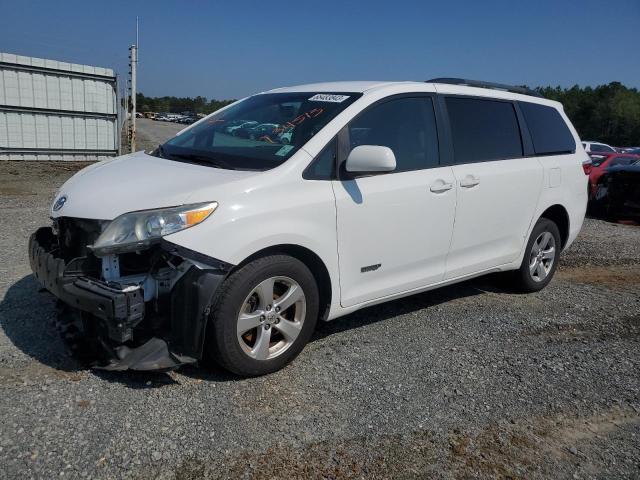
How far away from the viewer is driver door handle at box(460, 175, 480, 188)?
4466mm

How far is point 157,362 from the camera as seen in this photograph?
10.4 ft

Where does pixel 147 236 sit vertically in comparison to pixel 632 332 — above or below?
above

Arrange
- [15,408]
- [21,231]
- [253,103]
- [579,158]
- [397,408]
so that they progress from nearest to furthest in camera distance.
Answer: [15,408]
[397,408]
[253,103]
[579,158]
[21,231]

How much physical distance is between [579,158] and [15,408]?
17.6ft

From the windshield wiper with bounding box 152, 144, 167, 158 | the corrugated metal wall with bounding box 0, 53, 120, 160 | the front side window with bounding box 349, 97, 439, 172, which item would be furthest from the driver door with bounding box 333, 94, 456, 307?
the corrugated metal wall with bounding box 0, 53, 120, 160

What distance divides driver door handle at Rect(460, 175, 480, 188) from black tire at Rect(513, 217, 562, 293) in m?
1.14

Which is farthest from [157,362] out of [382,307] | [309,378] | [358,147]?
[382,307]

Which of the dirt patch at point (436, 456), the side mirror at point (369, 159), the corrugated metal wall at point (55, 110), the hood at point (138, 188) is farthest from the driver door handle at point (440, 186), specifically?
the corrugated metal wall at point (55, 110)

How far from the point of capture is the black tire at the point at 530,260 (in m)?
5.40

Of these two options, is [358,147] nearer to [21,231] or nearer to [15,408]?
[15,408]

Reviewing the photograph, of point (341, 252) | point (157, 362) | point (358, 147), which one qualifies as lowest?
point (157, 362)

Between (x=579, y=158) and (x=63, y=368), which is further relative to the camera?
(x=579, y=158)

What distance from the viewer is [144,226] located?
314cm

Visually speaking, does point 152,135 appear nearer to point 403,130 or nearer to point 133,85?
point 133,85
